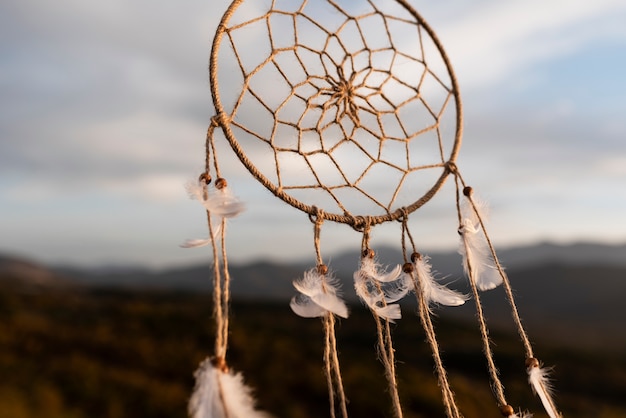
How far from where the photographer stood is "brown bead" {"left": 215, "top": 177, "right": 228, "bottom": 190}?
1251 millimetres

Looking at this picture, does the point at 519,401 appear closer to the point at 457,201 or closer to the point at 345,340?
the point at 345,340

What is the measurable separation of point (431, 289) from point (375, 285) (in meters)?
0.17

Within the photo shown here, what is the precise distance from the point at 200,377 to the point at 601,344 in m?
18.8

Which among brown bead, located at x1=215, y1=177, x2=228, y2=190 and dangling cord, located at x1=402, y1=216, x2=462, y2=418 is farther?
dangling cord, located at x1=402, y1=216, x2=462, y2=418

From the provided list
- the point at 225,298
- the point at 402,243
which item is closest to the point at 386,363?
the point at 402,243

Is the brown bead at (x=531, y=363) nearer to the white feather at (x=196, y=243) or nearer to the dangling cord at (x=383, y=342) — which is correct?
the dangling cord at (x=383, y=342)

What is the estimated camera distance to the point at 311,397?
4.40m

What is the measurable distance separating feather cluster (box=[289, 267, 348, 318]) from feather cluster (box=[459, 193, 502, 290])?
45 cm

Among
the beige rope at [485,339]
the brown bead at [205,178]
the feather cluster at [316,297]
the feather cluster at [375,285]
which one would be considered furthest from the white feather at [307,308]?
the beige rope at [485,339]

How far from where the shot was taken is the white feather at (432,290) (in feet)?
4.76

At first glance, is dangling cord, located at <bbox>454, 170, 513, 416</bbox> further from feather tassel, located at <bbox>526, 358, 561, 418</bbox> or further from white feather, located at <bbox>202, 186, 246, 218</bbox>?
white feather, located at <bbox>202, 186, 246, 218</bbox>

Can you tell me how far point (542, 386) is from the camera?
150 centimetres

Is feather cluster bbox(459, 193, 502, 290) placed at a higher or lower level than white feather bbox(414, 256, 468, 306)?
higher

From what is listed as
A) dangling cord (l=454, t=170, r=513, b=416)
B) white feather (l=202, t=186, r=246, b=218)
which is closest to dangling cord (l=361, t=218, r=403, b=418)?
dangling cord (l=454, t=170, r=513, b=416)
